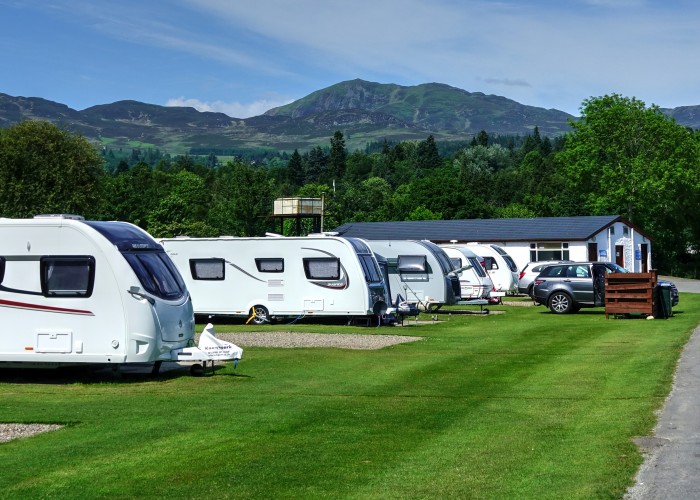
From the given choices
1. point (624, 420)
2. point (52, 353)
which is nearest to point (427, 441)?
point (624, 420)

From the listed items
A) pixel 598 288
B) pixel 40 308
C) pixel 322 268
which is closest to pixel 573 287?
pixel 598 288

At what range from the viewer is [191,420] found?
12.2 meters

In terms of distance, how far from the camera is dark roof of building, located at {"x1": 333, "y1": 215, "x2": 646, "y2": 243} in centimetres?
5734

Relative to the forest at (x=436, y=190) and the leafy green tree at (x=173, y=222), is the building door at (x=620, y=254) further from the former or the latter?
the leafy green tree at (x=173, y=222)

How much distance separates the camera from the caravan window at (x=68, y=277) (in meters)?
16.0

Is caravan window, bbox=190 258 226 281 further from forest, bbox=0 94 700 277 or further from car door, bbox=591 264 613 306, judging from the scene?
forest, bbox=0 94 700 277

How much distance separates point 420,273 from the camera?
34438 mm

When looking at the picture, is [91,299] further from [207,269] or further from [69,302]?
[207,269]

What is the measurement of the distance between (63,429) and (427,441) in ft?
13.9

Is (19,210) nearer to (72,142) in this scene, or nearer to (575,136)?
(72,142)

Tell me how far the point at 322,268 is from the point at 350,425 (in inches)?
675

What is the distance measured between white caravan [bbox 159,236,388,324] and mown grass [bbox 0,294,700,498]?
7.98 meters

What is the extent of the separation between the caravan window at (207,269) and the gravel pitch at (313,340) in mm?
5314

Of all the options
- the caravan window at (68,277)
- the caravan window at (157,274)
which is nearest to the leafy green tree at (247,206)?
the caravan window at (157,274)
